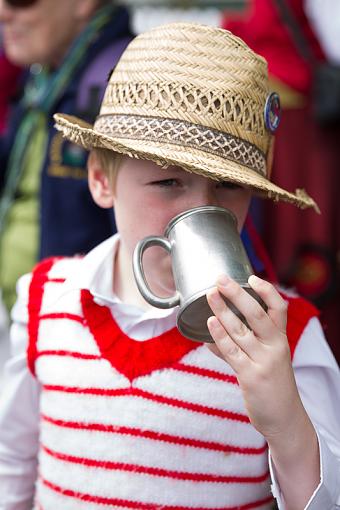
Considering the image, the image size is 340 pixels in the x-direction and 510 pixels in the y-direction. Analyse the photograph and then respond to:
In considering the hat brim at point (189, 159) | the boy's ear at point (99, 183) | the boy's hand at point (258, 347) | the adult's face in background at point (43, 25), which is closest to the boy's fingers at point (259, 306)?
the boy's hand at point (258, 347)

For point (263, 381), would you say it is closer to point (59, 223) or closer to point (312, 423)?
point (312, 423)

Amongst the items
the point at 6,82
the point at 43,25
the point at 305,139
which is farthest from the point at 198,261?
the point at 6,82

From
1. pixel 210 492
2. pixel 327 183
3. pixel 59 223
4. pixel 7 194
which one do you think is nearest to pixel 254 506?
pixel 210 492

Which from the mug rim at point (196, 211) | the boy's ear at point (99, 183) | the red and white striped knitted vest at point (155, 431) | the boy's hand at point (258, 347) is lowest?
the red and white striped knitted vest at point (155, 431)

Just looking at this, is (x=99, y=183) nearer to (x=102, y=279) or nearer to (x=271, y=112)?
(x=102, y=279)

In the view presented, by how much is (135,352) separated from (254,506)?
1.29 feet

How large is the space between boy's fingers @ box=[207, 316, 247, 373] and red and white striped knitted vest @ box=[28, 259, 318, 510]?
0.30 meters

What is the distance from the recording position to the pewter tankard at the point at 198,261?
123 centimetres

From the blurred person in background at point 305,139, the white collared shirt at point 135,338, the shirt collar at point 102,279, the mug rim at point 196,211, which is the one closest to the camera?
the mug rim at point 196,211

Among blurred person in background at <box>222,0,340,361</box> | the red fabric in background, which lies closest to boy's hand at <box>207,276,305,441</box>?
blurred person in background at <box>222,0,340,361</box>

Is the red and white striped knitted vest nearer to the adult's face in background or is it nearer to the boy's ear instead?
the boy's ear

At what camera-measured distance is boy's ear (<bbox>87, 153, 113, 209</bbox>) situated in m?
1.62

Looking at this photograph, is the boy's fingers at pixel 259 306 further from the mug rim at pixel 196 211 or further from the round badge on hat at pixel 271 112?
the round badge on hat at pixel 271 112

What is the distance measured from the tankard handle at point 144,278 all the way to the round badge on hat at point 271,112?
32 cm
